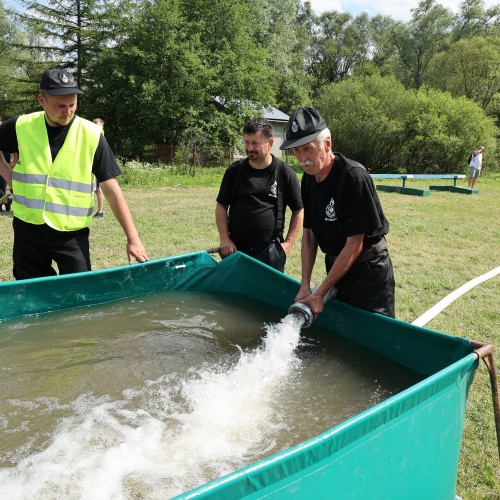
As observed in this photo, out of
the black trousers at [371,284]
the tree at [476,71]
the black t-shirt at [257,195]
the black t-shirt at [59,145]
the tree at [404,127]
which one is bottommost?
the black trousers at [371,284]

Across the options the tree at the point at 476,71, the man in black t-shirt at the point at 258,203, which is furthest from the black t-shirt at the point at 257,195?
the tree at the point at 476,71

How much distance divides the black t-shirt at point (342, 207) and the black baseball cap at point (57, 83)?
4.52ft

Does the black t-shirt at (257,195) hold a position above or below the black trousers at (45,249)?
above

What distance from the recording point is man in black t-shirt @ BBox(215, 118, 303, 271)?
340 centimetres

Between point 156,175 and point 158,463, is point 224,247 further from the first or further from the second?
point 156,175

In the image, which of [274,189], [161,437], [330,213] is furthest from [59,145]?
[161,437]

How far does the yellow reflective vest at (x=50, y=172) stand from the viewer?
2.76 metres

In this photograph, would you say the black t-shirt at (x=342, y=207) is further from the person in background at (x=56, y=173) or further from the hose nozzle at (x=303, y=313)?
the person in background at (x=56, y=173)

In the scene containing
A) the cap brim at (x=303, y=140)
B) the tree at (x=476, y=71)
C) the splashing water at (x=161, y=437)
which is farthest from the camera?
the tree at (x=476, y=71)

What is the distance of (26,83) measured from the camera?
30125 mm

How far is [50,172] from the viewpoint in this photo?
2.76 m

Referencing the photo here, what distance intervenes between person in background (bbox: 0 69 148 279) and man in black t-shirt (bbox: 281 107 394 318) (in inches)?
46.2

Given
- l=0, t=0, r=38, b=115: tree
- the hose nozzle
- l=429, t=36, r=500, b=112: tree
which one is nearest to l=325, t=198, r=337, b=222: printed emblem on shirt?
the hose nozzle

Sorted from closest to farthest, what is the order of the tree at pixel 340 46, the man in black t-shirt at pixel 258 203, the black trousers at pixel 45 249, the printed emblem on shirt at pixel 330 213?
the printed emblem on shirt at pixel 330 213 < the black trousers at pixel 45 249 < the man in black t-shirt at pixel 258 203 < the tree at pixel 340 46
